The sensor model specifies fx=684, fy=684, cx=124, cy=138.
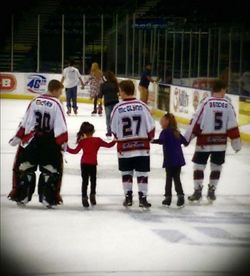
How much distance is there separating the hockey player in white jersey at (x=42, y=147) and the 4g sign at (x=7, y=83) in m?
11.6

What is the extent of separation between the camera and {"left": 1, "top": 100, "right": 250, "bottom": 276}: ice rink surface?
2.99 m

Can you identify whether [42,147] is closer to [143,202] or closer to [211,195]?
[143,202]

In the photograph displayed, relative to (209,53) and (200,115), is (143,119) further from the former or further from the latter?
(209,53)

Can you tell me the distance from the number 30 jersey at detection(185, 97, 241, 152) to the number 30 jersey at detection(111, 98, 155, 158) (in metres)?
0.39

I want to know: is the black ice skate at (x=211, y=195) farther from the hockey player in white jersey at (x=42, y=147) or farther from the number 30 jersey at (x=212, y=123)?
the hockey player in white jersey at (x=42, y=147)

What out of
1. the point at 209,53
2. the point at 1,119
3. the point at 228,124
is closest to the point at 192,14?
the point at 209,53

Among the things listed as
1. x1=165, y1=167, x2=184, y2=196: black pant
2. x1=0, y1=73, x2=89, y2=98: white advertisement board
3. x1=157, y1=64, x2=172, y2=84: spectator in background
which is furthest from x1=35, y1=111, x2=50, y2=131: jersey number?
x1=0, y1=73, x2=89, y2=98: white advertisement board

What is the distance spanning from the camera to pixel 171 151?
466 centimetres

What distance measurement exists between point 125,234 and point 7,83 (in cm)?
1266

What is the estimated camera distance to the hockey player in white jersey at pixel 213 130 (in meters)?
4.83

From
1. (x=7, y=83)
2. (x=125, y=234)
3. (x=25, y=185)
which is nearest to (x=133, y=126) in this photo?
(x=25, y=185)

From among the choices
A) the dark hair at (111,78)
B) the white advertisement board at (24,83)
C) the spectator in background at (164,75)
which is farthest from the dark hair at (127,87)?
the white advertisement board at (24,83)

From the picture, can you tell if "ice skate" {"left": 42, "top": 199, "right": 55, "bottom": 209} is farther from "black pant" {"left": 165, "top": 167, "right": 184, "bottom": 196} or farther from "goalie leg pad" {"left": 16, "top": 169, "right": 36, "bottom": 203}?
"black pant" {"left": 165, "top": 167, "right": 184, "bottom": 196}

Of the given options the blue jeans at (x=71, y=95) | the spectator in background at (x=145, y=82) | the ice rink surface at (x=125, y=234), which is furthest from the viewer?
the spectator in background at (x=145, y=82)
